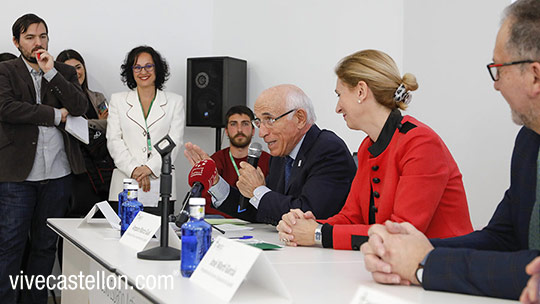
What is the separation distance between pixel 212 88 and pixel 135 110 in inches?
41.3

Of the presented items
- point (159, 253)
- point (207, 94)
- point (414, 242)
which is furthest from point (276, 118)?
point (207, 94)

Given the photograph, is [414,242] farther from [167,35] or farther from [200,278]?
[167,35]

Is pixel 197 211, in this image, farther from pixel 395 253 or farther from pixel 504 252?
pixel 504 252

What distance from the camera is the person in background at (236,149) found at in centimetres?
438

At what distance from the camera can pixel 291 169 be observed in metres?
2.80

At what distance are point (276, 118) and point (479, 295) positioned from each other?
1646mm

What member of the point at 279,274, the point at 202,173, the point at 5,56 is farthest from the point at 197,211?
the point at 5,56

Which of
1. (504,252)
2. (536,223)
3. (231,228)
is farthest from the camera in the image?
(231,228)

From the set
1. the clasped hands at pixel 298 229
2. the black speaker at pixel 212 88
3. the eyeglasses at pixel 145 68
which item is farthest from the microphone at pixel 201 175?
the black speaker at pixel 212 88

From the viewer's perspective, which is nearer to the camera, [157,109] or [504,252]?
[504,252]

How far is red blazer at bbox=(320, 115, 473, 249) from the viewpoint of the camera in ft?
6.18

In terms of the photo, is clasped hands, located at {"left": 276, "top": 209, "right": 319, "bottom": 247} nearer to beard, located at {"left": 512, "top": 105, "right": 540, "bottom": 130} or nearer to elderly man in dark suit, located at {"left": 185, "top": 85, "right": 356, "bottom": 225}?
elderly man in dark suit, located at {"left": 185, "top": 85, "right": 356, "bottom": 225}

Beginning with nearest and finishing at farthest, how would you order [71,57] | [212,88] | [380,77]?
[380,77] → [71,57] → [212,88]

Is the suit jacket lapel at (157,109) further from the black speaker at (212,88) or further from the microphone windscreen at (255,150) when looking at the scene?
the microphone windscreen at (255,150)
